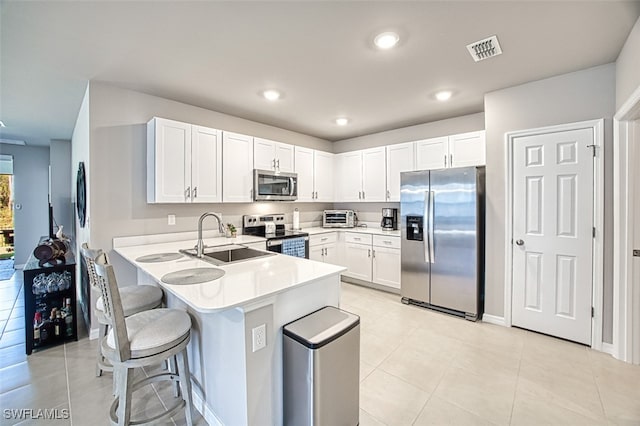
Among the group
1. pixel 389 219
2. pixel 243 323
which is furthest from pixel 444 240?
pixel 243 323

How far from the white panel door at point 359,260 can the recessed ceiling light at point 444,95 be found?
2.32 meters

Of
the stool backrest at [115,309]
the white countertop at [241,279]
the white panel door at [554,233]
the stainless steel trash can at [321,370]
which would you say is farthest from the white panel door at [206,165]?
the white panel door at [554,233]

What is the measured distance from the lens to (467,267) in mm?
3230

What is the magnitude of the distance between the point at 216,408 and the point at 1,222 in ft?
25.1

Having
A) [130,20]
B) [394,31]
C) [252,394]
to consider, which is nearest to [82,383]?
[252,394]

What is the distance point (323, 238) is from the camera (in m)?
4.54

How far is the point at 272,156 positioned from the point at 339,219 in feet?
5.75

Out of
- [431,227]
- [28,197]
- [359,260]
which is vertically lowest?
[359,260]

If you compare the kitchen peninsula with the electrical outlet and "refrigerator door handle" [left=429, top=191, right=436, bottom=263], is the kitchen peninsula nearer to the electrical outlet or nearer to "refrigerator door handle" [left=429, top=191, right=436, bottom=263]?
the electrical outlet

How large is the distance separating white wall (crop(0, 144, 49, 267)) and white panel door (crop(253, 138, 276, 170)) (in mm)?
5217

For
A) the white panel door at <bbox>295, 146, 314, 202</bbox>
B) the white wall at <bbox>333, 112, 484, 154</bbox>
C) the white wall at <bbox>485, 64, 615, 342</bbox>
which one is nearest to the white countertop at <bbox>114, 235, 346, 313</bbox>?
the white wall at <bbox>485, 64, 615, 342</bbox>

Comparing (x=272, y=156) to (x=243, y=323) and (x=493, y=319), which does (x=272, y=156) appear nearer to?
(x=243, y=323)

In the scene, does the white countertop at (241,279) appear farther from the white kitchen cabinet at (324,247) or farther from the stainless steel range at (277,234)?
the white kitchen cabinet at (324,247)

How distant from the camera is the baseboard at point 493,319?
3.09m
